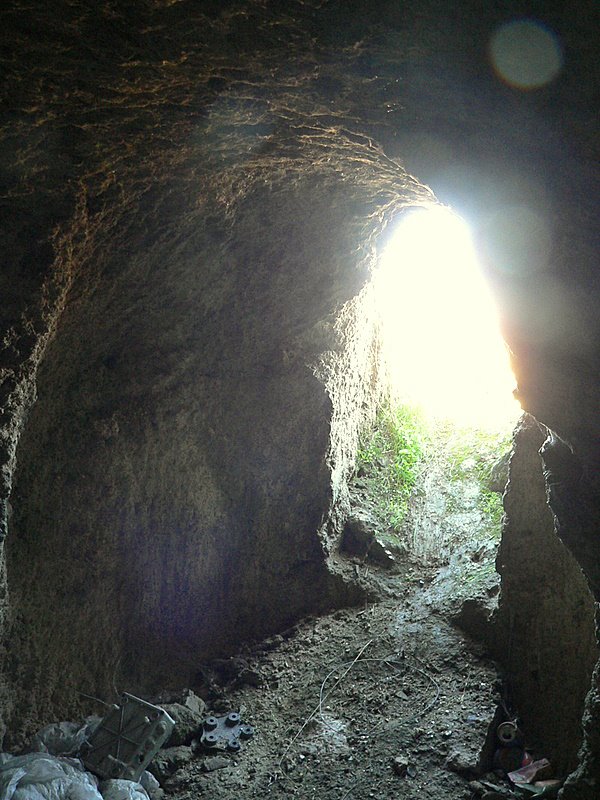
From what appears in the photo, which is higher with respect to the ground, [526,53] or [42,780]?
[526,53]

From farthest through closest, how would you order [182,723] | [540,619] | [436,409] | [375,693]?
[436,409]
[375,693]
[540,619]
[182,723]

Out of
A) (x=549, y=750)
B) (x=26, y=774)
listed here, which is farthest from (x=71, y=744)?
(x=549, y=750)

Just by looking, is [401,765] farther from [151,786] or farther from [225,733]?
[151,786]

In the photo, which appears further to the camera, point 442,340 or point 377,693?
point 442,340

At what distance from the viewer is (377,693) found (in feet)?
15.6

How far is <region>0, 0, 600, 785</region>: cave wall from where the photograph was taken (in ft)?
7.61

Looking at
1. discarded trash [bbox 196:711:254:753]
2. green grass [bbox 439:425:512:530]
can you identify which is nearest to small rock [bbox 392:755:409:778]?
discarded trash [bbox 196:711:254:753]

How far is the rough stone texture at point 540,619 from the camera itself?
4.08 m

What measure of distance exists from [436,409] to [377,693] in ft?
14.1

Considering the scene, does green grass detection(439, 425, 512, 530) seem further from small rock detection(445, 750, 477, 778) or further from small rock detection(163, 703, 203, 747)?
small rock detection(163, 703, 203, 747)

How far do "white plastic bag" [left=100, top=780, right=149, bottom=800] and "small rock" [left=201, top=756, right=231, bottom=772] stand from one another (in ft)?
2.00

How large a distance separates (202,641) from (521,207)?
4146mm

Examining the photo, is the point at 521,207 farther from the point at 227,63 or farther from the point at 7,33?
the point at 7,33

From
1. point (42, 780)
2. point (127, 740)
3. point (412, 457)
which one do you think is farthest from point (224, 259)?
point (412, 457)
